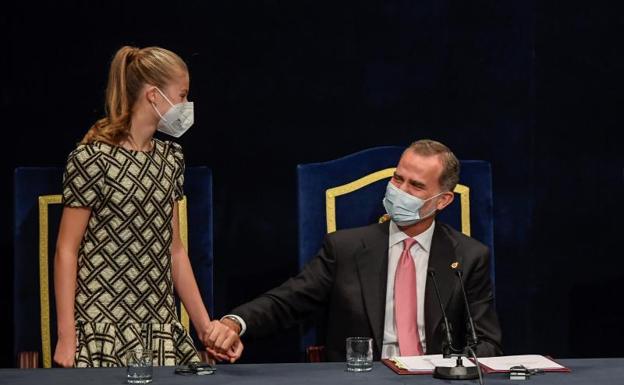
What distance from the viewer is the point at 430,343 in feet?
9.91

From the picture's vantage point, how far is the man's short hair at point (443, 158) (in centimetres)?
314

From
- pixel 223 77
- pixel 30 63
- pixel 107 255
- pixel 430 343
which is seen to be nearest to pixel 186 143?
pixel 223 77

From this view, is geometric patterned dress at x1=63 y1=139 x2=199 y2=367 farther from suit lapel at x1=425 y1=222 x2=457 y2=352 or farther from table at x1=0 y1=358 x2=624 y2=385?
suit lapel at x1=425 y1=222 x2=457 y2=352

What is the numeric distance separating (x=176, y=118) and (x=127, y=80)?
0.17 meters

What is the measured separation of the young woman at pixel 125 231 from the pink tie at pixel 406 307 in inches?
20.8

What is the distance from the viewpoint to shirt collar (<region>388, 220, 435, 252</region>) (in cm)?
314

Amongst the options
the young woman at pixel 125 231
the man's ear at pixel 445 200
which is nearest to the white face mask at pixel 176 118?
the young woman at pixel 125 231

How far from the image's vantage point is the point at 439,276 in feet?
10.1

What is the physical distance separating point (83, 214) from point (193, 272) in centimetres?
45

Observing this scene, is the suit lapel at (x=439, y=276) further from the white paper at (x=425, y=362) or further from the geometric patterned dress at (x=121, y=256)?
the geometric patterned dress at (x=121, y=256)

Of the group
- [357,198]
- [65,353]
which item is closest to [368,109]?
[357,198]

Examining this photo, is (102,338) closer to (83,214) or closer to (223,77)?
(83,214)

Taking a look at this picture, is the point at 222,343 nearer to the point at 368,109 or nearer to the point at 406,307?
the point at 406,307

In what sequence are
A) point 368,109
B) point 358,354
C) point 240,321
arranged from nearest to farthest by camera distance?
point 358,354, point 240,321, point 368,109
